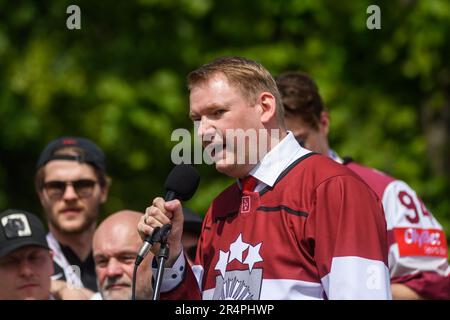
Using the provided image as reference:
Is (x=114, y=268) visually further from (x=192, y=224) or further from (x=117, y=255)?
(x=192, y=224)

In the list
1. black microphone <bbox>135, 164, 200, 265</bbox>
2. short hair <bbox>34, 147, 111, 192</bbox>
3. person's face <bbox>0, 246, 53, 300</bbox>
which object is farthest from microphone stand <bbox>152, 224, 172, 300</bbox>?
short hair <bbox>34, 147, 111, 192</bbox>

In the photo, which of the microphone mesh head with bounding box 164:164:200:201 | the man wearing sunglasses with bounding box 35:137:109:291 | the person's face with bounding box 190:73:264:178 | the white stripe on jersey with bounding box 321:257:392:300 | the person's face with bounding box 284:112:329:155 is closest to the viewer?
the white stripe on jersey with bounding box 321:257:392:300

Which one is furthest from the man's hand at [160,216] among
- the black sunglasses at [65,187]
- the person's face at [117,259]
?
the black sunglasses at [65,187]

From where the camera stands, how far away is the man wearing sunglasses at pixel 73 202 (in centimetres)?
645

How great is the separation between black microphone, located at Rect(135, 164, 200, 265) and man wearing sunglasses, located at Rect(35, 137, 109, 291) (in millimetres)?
2255

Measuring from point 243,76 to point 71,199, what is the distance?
2.64m

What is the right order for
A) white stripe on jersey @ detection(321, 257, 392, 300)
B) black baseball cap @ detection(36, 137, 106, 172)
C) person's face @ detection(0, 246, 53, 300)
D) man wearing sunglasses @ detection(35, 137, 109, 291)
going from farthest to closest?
black baseball cap @ detection(36, 137, 106, 172) < man wearing sunglasses @ detection(35, 137, 109, 291) < person's face @ detection(0, 246, 53, 300) < white stripe on jersey @ detection(321, 257, 392, 300)

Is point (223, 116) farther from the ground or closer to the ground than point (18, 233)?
farther from the ground

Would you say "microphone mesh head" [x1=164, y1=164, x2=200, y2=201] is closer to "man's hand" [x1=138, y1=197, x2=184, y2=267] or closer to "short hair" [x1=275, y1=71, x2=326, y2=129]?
"man's hand" [x1=138, y1=197, x2=184, y2=267]

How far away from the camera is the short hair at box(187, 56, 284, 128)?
4113mm

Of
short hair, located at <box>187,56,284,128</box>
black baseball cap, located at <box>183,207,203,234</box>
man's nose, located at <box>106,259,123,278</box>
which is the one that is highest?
short hair, located at <box>187,56,284,128</box>

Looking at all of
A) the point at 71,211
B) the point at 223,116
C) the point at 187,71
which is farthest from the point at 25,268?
the point at 187,71

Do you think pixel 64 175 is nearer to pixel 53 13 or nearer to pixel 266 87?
pixel 266 87

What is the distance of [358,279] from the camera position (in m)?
3.66
